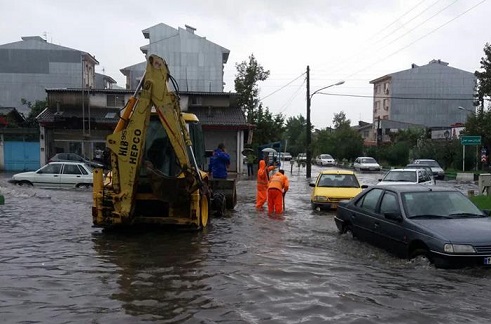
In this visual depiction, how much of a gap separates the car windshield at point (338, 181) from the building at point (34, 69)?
47304 mm

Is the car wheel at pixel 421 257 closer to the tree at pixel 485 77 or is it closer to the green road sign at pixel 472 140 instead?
the green road sign at pixel 472 140

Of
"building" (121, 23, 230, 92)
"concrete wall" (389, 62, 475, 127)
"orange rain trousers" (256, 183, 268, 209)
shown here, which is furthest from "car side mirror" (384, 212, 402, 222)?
"concrete wall" (389, 62, 475, 127)

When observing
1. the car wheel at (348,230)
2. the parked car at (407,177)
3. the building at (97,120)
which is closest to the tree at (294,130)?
the building at (97,120)

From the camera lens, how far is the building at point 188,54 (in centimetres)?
5606

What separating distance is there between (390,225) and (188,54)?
50.7 metres

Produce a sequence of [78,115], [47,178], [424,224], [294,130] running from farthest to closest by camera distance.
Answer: [294,130]
[78,115]
[47,178]
[424,224]

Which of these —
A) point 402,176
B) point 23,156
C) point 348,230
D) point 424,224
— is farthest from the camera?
point 23,156

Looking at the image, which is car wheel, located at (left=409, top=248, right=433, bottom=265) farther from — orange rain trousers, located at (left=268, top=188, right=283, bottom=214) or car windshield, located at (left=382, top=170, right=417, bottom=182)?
car windshield, located at (left=382, top=170, right=417, bottom=182)

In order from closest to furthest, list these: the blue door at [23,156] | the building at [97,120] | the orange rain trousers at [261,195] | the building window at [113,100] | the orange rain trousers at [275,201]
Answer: the orange rain trousers at [275,201]
the orange rain trousers at [261,195]
the building at [97,120]
the blue door at [23,156]
the building window at [113,100]

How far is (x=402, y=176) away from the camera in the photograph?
2036cm

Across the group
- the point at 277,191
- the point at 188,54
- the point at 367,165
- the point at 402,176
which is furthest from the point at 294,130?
the point at 277,191

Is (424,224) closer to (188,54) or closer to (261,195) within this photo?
(261,195)

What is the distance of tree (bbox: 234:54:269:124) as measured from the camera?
159ft

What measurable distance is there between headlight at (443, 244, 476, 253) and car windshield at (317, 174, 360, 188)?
959 centimetres
